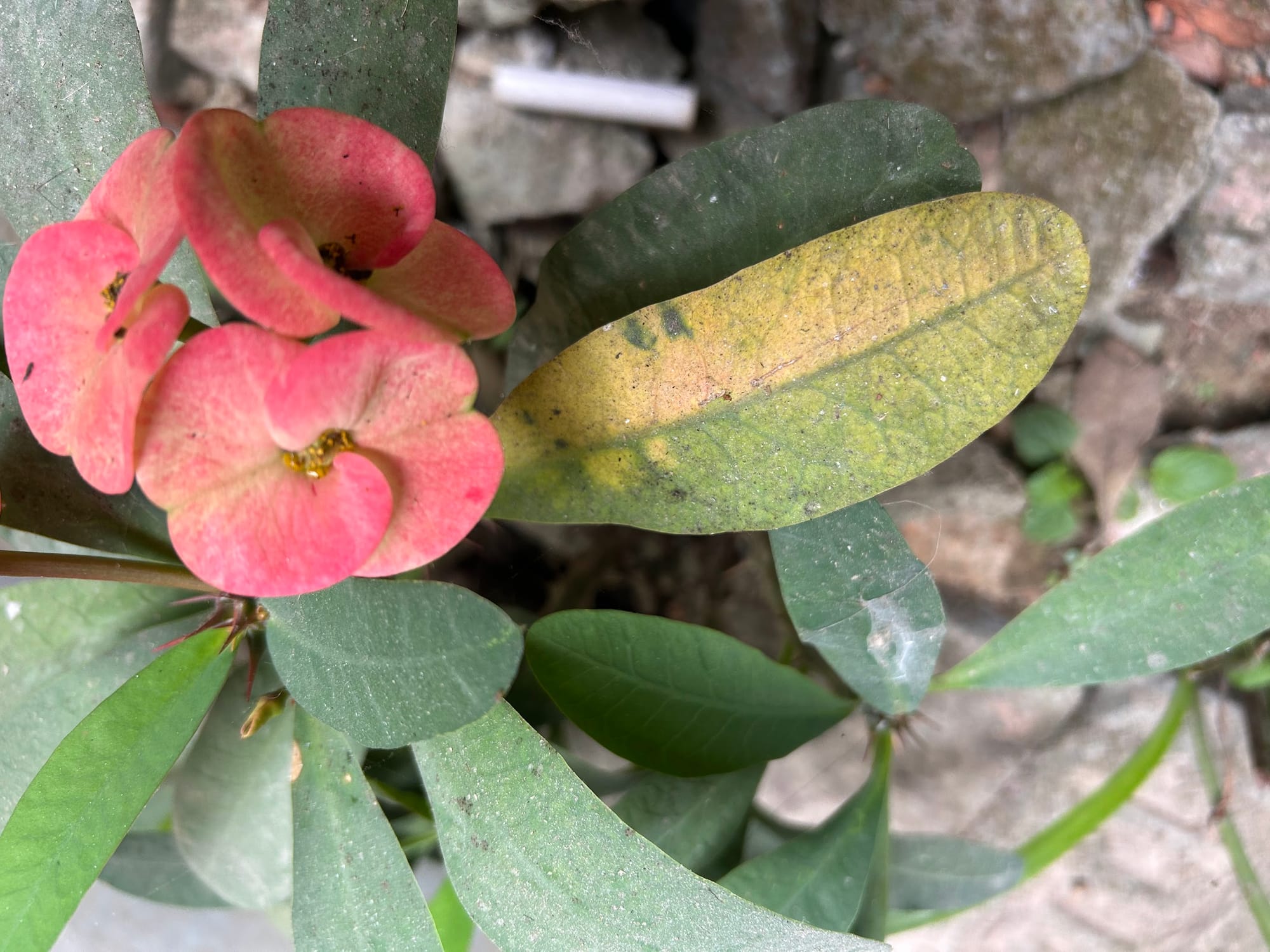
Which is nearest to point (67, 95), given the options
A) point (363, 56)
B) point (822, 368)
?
point (363, 56)

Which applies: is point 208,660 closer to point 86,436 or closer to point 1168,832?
point 86,436

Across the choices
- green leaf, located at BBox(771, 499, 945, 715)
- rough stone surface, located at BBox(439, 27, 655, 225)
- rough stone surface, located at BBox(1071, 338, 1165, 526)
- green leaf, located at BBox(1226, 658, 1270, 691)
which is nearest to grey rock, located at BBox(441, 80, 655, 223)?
rough stone surface, located at BBox(439, 27, 655, 225)

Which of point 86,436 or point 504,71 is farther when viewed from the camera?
point 504,71

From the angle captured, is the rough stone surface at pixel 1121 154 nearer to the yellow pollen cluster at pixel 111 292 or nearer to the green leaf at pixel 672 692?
the green leaf at pixel 672 692

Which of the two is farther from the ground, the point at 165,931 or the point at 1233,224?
the point at 1233,224

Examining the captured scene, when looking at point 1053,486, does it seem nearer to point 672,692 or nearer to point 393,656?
point 672,692

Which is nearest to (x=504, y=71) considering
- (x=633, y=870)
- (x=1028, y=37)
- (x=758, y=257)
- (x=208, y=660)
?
(x=1028, y=37)
